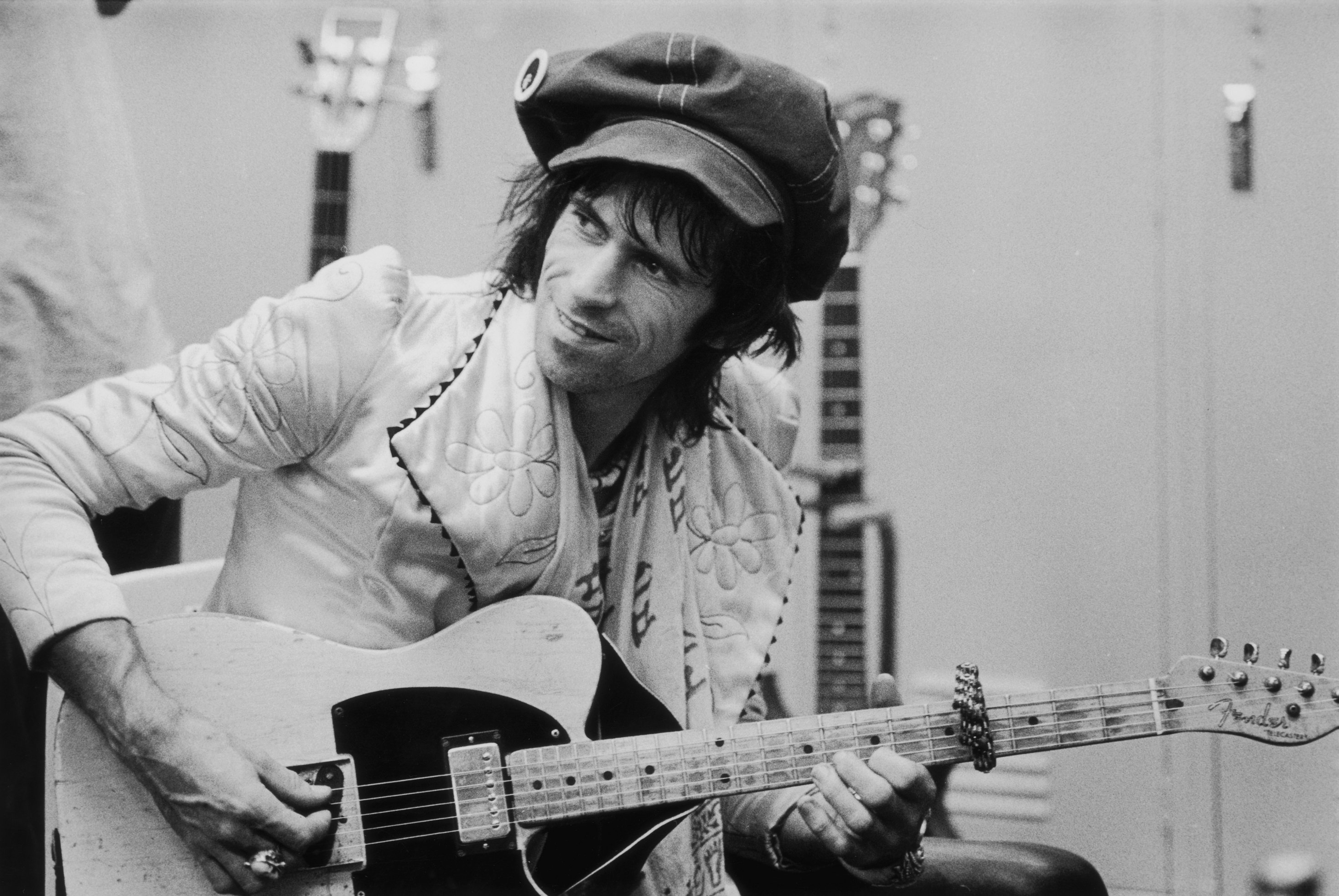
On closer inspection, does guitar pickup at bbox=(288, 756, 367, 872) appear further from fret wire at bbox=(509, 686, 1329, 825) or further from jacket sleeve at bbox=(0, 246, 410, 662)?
fret wire at bbox=(509, 686, 1329, 825)

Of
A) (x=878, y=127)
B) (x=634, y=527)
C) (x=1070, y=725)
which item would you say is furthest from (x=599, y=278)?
(x=878, y=127)

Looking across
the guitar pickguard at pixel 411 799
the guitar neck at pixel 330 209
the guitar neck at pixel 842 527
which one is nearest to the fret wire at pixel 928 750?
the guitar pickguard at pixel 411 799

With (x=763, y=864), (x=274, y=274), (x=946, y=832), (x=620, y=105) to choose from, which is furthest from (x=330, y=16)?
(x=946, y=832)

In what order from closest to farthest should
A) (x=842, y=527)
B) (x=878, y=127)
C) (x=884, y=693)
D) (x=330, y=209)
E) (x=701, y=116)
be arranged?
(x=701, y=116) → (x=884, y=693) → (x=330, y=209) → (x=878, y=127) → (x=842, y=527)

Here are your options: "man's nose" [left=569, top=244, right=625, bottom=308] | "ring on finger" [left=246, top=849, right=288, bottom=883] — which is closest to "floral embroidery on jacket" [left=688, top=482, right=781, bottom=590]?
"man's nose" [left=569, top=244, right=625, bottom=308]

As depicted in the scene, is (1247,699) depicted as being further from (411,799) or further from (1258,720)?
(411,799)

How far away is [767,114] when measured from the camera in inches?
44.8

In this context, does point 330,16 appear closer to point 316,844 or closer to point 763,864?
point 316,844

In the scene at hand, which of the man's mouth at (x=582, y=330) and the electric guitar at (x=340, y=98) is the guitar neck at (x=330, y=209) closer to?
the electric guitar at (x=340, y=98)

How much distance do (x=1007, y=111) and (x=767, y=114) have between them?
802 mm

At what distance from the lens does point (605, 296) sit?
113 centimetres

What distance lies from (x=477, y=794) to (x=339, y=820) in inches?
4.9

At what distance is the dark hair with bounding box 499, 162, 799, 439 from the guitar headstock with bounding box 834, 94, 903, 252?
0.41 m

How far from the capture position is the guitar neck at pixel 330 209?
4.85 ft
